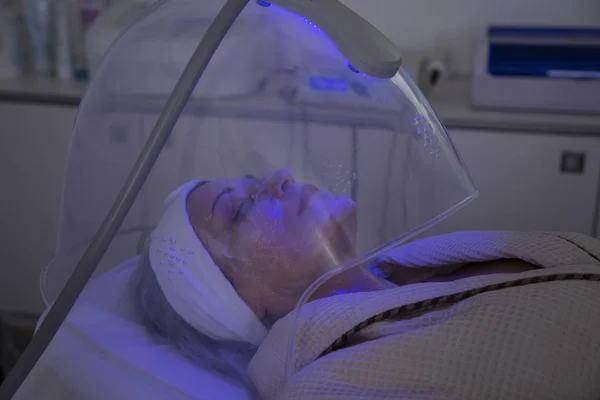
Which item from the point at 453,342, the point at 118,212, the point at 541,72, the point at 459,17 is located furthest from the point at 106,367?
the point at 459,17

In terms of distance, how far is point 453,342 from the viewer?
72cm

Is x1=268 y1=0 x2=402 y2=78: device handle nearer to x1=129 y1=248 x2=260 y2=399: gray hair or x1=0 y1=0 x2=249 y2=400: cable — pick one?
x1=0 y1=0 x2=249 y2=400: cable

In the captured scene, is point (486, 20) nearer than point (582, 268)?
No

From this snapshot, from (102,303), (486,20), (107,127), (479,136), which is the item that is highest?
(486,20)

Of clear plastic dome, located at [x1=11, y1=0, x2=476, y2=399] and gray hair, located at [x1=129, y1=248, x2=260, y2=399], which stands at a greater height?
clear plastic dome, located at [x1=11, y1=0, x2=476, y2=399]

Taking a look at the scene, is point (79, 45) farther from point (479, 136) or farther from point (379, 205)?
point (379, 205)

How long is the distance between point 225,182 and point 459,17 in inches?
46.6

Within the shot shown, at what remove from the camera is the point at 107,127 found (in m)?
0.87

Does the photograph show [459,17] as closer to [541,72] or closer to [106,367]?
[541,72]

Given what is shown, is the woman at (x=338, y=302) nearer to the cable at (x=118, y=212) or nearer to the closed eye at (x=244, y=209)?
the closed eye at (x=244, y=209)

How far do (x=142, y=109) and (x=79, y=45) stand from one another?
1.16 meters

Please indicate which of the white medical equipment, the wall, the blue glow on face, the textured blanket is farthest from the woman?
the wall

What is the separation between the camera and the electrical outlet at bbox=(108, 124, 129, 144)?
85 cm

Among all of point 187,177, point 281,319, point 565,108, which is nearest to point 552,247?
point 281,319
